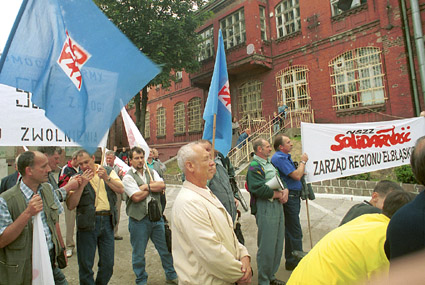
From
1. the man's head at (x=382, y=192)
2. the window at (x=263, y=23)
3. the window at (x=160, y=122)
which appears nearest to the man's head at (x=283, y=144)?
the man's head at (x=382, y=192)

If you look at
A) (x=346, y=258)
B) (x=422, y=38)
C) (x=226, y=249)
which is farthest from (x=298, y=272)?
(x=422, y=38)

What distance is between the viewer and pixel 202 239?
1760 millimetres

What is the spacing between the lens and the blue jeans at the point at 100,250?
3.19 m

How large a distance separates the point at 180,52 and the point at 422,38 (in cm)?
1073

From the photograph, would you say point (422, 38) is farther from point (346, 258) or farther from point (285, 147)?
point (346, 258)

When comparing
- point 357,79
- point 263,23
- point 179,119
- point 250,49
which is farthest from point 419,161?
point 179,119

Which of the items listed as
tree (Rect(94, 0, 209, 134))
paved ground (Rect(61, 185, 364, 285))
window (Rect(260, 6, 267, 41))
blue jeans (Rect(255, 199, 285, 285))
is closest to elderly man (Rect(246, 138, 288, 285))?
blue jeans (Rect(255, 199, 285, 285))

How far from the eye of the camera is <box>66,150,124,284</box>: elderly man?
10.4 feet

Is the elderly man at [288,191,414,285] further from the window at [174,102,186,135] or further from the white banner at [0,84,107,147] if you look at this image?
the window at [174,102,186,135]

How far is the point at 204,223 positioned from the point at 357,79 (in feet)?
40.1

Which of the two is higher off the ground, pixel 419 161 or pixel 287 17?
pixel 287 17

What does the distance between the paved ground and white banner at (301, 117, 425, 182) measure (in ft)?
4.54

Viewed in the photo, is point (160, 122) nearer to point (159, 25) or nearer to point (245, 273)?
point (159, 25)

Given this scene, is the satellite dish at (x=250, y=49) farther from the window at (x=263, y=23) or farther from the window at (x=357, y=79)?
the window at (x=357, y=79)
